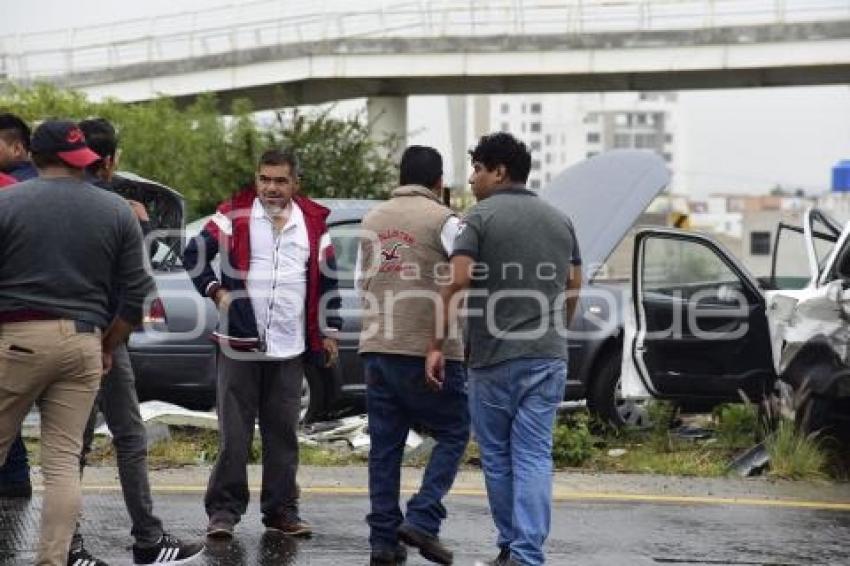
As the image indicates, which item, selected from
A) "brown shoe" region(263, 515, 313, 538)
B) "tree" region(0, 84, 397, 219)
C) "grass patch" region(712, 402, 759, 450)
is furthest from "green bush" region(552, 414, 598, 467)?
"tree" region(0, 84, 397, 219)

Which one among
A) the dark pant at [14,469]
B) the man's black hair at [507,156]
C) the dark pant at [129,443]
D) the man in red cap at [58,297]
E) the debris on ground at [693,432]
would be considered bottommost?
the debris on ground at [693,432]

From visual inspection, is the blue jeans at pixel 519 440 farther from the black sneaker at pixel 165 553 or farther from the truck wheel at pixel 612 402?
the truck wheel at pixel 612 402

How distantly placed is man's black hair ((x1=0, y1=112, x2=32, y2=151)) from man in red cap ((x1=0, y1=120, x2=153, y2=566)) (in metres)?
1.18

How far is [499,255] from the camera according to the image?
634 centimetres

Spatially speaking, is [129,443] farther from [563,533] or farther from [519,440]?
[563,533]

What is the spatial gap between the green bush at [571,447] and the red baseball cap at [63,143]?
4.31m

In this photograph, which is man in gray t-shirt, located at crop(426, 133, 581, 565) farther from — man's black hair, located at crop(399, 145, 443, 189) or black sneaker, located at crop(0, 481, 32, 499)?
black sneaker, located at crop(0, 481, 32, 499)

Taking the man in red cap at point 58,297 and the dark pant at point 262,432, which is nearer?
the man in red cap at point 58,297

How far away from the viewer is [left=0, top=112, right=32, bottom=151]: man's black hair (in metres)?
7.04

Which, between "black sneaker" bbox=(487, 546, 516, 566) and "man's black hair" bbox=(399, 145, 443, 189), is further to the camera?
"man's black hair" bbox=(399, 145, 443, 189)

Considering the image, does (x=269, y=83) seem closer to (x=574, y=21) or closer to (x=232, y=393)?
(x=574, y=21)

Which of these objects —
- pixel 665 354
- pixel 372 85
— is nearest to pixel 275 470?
pixel 665 354

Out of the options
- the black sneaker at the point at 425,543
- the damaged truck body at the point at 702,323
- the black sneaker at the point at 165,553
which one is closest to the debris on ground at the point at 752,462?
the damaged truck body at the point at 702,323

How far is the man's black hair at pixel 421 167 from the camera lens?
677 centimetres
